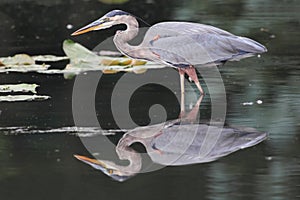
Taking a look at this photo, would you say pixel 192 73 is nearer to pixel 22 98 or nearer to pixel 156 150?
pixel 22 98

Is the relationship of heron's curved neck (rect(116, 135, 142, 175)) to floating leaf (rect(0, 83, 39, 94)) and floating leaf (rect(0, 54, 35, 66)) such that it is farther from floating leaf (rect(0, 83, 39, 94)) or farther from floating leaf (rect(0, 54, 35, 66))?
floating leaf (rect(0, 54, 35, 66))

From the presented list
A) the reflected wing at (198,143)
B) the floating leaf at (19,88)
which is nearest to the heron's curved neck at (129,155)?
the reflected wing at (198,143)

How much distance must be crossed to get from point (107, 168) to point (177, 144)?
21.3 inches

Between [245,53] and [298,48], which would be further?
[298,48]

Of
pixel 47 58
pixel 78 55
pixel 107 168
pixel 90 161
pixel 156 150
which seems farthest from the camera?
pixel 47 58

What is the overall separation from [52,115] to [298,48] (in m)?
3.18

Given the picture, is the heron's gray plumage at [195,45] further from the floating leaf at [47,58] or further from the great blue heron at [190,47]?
the floating leaf at [47,58]

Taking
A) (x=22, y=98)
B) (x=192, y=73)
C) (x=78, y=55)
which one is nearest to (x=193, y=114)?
(x=192, y=73)

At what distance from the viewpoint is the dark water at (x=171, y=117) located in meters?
4.55

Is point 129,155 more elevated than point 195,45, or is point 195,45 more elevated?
point 195,45

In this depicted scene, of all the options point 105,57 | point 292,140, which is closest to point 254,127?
point 292,140

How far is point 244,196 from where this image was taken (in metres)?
4.35

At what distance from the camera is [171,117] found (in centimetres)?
601

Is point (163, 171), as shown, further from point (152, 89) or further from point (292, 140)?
point (152, 89)
